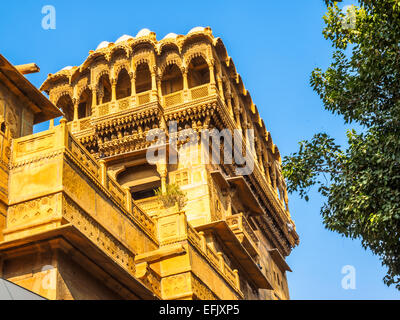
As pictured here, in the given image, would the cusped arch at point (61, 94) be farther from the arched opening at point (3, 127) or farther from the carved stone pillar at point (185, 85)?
the arched opening at point (3, 127)

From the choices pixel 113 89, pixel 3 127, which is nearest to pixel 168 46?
pixel 113 89

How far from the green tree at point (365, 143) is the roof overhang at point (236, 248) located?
27.6 ft

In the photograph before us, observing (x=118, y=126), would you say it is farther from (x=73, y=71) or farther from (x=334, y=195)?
(x=334, y=195)

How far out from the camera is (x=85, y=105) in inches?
1236

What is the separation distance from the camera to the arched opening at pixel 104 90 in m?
29.2

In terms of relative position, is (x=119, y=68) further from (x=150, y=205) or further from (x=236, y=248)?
(x=236, y=248)

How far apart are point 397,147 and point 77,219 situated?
6584 mm

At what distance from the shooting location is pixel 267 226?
1294 inches

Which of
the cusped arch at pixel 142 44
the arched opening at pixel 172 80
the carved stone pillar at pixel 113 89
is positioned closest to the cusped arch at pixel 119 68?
the carved stone pillar at pixel 113 89

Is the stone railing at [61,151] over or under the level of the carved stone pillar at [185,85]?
under

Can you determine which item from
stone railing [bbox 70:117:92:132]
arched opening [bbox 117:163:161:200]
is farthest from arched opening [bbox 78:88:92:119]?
arched opening [bbox 117:163:161:200]

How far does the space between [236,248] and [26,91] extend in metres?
11.3

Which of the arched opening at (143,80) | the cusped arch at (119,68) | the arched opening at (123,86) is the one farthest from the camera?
the arched opening at (123,86)
